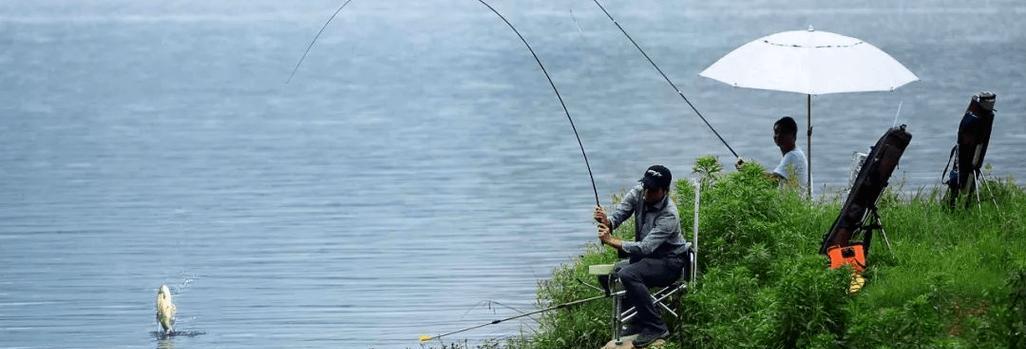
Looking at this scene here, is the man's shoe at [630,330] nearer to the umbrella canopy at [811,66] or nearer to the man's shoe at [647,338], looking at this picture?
the man's shoe at [647,338]

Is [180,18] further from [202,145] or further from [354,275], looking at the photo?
[354,275]

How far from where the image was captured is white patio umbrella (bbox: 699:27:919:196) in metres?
12.4

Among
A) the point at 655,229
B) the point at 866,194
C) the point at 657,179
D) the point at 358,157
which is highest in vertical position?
the point at 358,157

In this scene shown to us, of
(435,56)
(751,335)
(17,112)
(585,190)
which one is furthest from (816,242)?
(435,56)

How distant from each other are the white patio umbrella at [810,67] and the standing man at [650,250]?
7.89 ft

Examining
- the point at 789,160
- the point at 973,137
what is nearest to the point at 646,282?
the point at 973,137

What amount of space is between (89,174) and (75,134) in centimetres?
761

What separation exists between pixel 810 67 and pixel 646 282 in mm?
3055

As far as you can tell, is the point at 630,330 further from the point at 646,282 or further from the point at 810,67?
the point at 810,67

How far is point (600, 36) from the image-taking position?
224 feet

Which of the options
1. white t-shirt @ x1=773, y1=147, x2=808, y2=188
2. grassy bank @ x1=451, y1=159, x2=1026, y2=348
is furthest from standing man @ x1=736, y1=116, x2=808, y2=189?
grassy bank @ x1=451, y1=159, x2=1026, y2=348

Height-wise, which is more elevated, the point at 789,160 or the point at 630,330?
the point at 789,160

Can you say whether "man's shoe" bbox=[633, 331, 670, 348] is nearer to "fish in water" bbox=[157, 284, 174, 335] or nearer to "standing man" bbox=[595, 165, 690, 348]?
"standing man" bbox=[595, 165, 690, 348]

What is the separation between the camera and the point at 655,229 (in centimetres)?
1006
